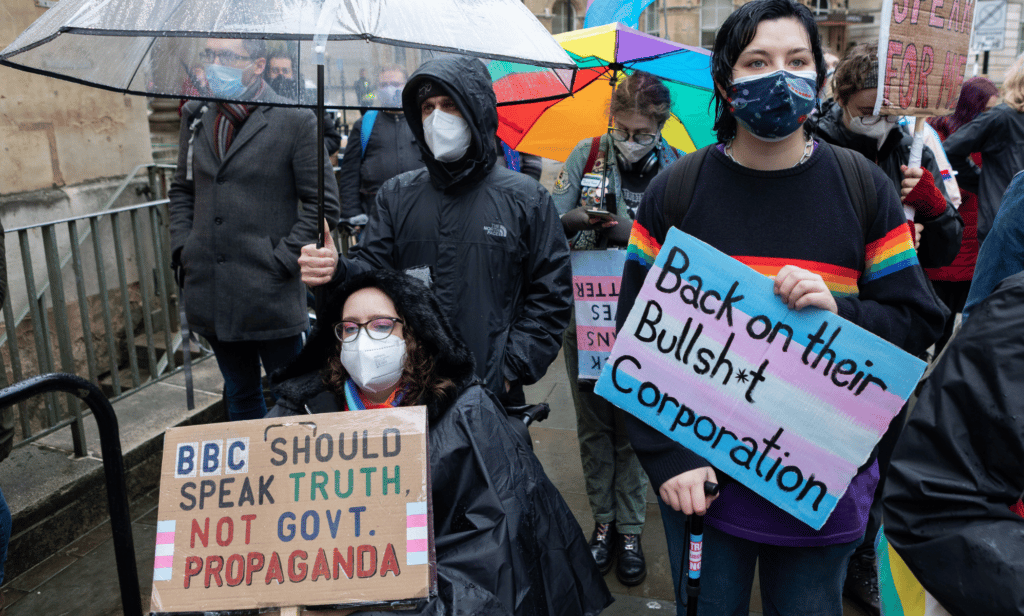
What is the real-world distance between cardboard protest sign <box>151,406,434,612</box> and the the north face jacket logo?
0.96m

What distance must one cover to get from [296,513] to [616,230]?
1886 mm

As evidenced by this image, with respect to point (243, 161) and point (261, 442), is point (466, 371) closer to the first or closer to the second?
point (261, 442)

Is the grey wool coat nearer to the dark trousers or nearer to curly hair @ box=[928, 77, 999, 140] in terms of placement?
the dark trousers

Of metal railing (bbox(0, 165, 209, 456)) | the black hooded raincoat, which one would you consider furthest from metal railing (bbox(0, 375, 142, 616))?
metal railing (bbox(0, 165, 209, 456))

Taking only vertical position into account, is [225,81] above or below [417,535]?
above

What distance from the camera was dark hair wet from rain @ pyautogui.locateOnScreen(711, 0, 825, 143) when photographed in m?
1.71

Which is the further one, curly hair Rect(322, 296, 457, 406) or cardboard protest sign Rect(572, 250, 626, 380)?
cardboard protest sign Rect(572, 250, 626, 380)

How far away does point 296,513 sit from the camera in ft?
6.02

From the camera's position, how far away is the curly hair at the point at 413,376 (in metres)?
2.29

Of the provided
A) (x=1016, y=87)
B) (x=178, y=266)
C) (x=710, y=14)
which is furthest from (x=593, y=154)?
(x=710, y=14)

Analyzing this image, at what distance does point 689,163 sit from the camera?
1839 mm

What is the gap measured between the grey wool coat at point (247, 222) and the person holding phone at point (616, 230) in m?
1.27

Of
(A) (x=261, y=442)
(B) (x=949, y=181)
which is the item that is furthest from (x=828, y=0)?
(A) (x=261, y=442)

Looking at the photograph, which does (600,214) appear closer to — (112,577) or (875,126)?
(875,126)
